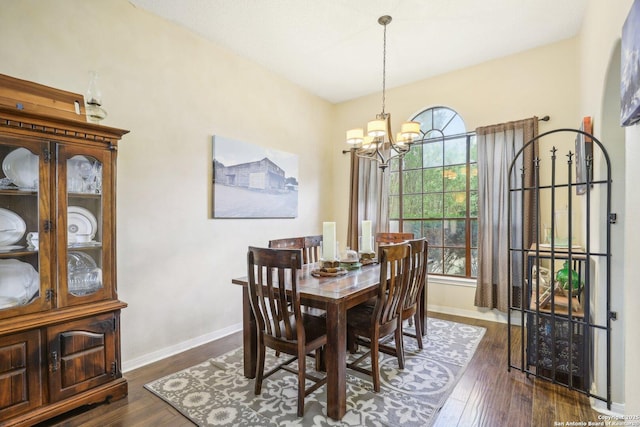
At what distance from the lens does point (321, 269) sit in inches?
103

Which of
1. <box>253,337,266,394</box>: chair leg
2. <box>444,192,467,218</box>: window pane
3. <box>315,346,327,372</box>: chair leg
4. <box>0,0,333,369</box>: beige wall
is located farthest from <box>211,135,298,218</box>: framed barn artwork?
<box>444,192,467,218</box>: window pane

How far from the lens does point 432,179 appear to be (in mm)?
4262

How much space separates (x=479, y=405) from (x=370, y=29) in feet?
10.9

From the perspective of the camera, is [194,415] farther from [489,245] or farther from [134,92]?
[489,245]

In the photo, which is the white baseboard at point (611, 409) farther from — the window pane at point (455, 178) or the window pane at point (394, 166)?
the window pane at point (394, 166)

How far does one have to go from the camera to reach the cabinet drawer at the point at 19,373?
5.73ft

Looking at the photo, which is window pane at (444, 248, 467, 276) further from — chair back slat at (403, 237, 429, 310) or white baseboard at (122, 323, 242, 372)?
white baseboard at (122, 323, 242, 372)

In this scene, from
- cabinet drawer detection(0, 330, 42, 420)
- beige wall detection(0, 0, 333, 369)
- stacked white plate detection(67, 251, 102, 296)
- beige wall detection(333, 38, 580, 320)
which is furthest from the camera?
beige wall detection(333, 38, 580, 320)

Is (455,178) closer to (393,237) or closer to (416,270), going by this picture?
(393,237)

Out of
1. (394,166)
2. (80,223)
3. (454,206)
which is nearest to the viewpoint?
(80,223)

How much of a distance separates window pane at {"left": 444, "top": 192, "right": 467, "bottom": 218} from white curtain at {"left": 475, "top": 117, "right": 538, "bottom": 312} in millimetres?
260

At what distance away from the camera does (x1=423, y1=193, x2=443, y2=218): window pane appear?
4207 mm

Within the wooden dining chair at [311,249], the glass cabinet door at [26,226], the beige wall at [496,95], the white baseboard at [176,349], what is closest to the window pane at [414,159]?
the beige wall at [496,95]

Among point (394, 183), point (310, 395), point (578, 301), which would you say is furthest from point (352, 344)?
point (394, 183)
